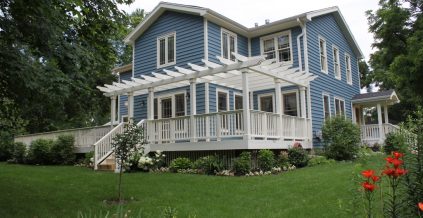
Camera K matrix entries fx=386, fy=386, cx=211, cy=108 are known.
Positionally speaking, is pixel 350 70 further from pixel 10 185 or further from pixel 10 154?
pixel 10 154

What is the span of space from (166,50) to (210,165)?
7686 mm

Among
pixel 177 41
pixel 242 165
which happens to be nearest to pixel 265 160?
pixel 242 165

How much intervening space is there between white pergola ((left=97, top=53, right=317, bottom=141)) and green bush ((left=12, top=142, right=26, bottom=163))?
597 cm

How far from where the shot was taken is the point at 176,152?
14.4m

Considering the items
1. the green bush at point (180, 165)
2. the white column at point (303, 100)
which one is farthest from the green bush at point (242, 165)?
the white column at point (303, 100)

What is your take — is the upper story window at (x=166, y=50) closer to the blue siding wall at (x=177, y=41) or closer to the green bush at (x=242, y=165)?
the blue siding wall at (x=177, y=41)

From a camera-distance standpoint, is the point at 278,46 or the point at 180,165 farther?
the point at 278,46

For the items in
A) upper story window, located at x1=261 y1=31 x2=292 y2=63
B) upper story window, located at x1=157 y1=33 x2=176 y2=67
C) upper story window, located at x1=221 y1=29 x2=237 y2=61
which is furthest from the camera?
upper story window, located at x1=157 y1=33 x2=176 y2=67

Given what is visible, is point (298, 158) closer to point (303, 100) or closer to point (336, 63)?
point (303, 100)

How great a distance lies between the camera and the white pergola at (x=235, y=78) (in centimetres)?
1195

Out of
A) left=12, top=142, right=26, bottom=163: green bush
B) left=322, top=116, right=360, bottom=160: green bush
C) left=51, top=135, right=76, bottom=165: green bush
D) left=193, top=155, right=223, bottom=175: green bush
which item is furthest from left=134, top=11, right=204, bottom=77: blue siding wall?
left=12, top=142, right=26, bottom=163: green bush

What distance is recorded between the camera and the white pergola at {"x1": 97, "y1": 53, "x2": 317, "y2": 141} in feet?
39.2

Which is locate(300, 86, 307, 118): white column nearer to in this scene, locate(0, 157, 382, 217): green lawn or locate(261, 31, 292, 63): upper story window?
locate(261, 31, 292, 63): upper story window

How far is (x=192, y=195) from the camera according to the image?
8250 mm
